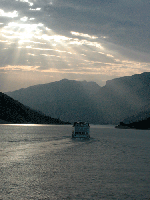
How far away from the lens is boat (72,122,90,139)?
9269 centimetres

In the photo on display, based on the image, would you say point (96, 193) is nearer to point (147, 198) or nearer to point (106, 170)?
point (147, 198)

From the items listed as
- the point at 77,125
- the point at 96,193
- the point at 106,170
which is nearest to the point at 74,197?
the point at 96,193

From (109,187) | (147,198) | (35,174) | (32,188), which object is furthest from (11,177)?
(147,198)

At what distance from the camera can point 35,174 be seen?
25703 millimetres

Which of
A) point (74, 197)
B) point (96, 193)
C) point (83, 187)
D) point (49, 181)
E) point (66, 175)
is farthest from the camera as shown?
point (66, 175)

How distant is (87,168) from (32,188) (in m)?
10.7

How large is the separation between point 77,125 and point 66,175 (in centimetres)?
7034

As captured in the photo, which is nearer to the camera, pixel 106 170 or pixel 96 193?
pixel 96 193

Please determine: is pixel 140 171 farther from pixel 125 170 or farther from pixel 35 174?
pixel 35 174

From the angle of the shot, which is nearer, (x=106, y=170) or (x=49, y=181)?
(x=49, y=181)

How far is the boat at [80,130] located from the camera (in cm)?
9269

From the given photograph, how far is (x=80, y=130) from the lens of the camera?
95500 mm

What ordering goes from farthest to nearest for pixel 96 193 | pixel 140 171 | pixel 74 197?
pixel 140 171 → pixel 96 193 → pixel 74 197

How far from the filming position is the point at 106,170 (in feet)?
94.7
